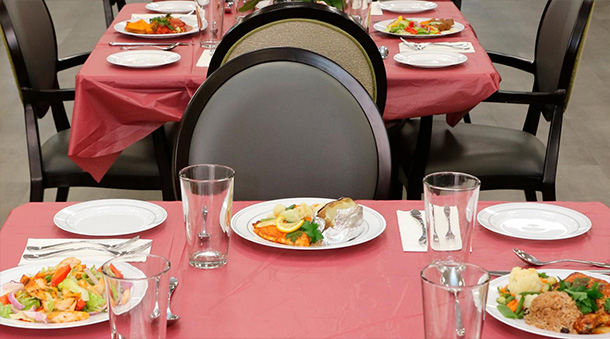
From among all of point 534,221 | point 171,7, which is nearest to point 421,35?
point 171,7

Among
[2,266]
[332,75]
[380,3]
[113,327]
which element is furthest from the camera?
[380,3]

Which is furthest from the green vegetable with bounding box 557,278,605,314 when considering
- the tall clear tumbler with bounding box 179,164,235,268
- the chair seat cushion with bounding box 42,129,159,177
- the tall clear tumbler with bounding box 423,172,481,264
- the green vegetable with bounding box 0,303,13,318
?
the chair seat cushion with bounding box 42,129,159,177

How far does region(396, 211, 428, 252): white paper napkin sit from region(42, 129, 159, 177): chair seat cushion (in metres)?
1.34

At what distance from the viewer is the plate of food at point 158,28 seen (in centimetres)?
302

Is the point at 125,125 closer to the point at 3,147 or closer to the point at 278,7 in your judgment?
the point at 278,7

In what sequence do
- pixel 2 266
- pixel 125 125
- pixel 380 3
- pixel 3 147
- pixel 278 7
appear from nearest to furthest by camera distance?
pixel 2 266
pixel 278 7
pixel 125 125
pixel 380 3
pixel 3 147

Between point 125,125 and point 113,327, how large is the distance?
5.73 feet

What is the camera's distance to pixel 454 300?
85 centimetres

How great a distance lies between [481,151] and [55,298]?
1835mm

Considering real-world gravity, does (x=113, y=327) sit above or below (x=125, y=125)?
above

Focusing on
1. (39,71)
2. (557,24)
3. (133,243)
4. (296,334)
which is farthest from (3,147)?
(296,334)

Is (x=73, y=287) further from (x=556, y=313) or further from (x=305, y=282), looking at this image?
(x=556, y=313)

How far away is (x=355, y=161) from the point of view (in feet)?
6.08

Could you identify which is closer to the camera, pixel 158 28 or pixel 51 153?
pixel 51 153
